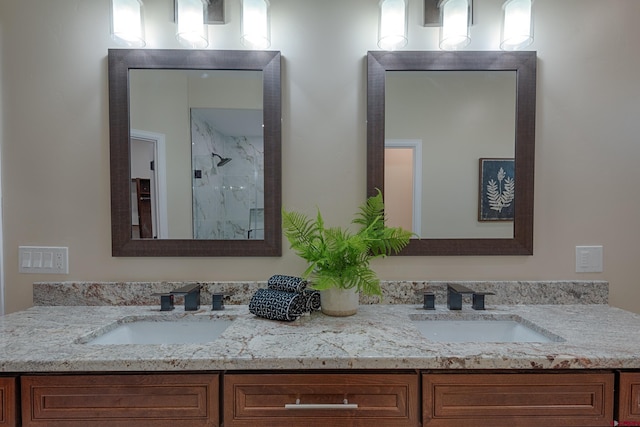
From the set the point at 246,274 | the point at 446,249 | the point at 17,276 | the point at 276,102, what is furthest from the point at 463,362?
the point at 17,276

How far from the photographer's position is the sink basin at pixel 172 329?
129 cm

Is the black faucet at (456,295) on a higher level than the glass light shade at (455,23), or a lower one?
lower

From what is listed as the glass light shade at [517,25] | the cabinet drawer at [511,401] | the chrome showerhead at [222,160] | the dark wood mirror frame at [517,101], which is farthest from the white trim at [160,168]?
the glass light shade at [517,25]

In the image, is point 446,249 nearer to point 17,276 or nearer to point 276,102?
point 276,102

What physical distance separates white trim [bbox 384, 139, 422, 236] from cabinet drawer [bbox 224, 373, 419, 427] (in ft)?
2.29

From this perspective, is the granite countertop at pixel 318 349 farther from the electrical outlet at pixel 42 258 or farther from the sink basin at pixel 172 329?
the electrical outlet at pixel 42 258

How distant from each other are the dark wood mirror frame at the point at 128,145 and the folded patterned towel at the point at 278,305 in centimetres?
26

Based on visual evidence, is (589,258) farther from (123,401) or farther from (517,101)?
(123,401)

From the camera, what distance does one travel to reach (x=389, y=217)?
144 cm

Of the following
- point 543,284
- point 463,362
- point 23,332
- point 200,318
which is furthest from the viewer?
point 543,284

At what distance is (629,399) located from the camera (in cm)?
90

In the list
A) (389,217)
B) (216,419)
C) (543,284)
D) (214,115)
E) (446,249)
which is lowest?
(216,419)

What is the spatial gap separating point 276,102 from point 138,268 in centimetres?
97

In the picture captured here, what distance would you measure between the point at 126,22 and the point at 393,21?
44.5 inches
